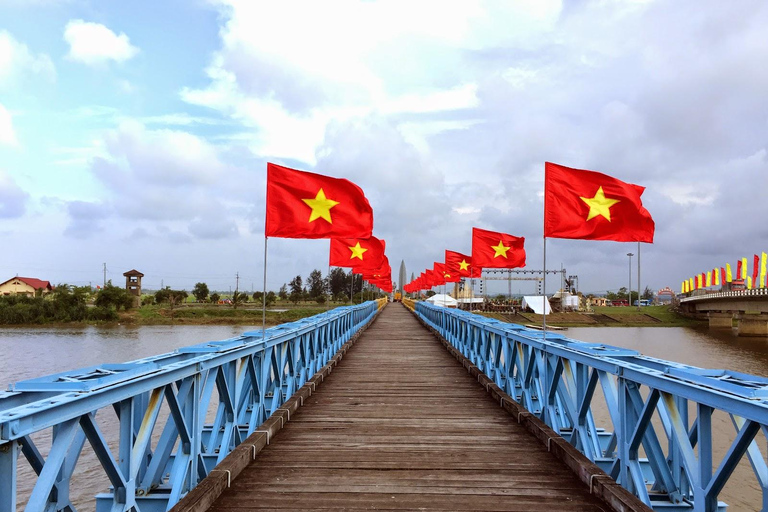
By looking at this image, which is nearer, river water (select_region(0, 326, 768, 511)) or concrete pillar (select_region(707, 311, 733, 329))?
river water (select_region(0, 326, 768, 511))

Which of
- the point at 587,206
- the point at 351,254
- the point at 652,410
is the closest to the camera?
the point at 652,410

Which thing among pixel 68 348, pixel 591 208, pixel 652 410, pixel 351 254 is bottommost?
pixel 68 348

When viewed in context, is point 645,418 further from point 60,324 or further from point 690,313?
point 690,313

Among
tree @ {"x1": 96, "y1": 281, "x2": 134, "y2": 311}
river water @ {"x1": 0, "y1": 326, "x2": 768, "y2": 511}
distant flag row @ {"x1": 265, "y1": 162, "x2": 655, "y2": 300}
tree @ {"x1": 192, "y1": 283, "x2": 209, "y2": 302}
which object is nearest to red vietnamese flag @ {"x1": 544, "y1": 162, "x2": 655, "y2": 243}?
distant flag row @ {"x1": 265, "y1": 162, "x2": 655, "y2": 300}

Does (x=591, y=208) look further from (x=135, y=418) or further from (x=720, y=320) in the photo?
(x=720, y=320)

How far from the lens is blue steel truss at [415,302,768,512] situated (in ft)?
9.51

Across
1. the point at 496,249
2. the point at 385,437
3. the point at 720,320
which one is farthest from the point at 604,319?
the point at 385,437

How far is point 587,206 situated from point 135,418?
589 centimetres

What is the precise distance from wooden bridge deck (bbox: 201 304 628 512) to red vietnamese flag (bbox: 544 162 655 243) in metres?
2.69

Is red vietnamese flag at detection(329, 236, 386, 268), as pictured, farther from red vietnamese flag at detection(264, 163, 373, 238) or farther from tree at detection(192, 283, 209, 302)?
tree at detection(192, 283, 209, 302)

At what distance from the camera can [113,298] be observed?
Answer: 6047 cm

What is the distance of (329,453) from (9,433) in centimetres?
345

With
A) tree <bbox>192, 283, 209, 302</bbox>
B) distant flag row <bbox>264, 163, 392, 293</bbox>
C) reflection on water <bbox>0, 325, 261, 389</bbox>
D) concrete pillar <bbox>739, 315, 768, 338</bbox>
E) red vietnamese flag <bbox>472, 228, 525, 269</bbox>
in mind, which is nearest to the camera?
distant flag row <bbox>264, 163, 392, 293</bbox>

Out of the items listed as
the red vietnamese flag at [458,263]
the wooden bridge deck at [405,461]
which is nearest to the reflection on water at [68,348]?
the red vietnamese flag at [458,263]
